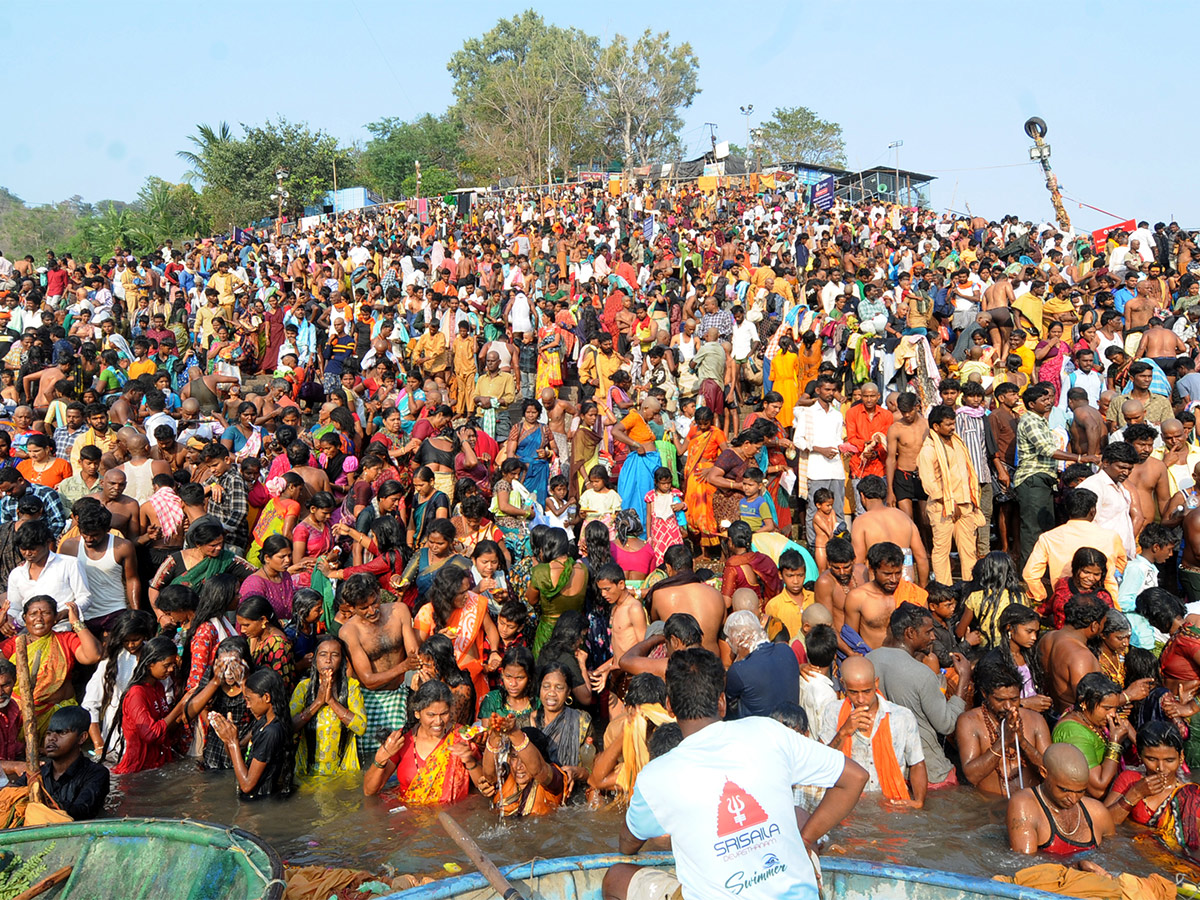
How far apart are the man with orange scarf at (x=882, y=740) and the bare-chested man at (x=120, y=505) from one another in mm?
5123

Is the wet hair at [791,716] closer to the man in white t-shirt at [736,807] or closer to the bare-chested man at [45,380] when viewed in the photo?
the man in white t-shirt at [736,807]

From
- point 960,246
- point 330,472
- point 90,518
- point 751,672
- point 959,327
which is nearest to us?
point 751,672

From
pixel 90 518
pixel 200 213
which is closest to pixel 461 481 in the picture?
pixel 90 518

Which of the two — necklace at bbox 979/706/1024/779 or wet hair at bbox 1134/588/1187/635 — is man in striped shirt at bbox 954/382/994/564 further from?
necklace at bbox 979/706/1024/779

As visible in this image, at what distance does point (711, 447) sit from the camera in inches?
325

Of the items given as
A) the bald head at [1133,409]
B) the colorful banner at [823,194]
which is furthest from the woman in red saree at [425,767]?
the colorful banner at [823,194]

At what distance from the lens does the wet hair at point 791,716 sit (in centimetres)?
453

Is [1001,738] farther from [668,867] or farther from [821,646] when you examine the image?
[668,867]

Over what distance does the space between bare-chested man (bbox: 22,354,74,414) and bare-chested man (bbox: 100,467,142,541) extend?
3.87m

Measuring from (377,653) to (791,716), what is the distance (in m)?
2.54

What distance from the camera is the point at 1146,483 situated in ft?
23.9

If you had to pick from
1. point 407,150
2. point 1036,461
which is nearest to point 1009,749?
point 1036,461

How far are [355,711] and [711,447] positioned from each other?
12.6 feet

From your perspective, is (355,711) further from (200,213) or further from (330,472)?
(200,213)
